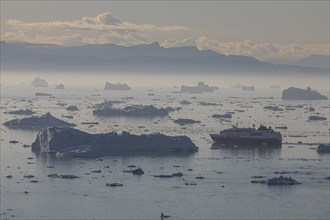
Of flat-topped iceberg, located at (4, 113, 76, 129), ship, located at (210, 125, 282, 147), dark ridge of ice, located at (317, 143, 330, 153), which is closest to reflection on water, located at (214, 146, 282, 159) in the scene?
ship, located at (210, 125, 282, 147)

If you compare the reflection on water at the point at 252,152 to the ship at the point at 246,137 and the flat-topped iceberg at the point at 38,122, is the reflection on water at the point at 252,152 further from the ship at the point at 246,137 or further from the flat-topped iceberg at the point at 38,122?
the flat-topped iceberg at the point at 38,122

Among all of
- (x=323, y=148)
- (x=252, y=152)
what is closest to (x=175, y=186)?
(x=252, y=152)

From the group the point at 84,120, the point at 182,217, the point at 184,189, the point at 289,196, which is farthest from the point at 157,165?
the point at 84,120

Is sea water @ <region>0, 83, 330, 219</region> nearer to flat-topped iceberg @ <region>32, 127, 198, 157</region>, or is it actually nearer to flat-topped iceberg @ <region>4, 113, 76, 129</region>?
flat-topped iceberg @ <region>32, 127, 198, 157</region>

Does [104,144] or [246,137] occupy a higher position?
[246,137]

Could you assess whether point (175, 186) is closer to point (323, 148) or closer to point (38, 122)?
point (323, 148)

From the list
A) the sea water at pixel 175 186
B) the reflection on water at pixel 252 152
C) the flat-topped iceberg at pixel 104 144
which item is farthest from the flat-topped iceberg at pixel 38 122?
the reflection on water at pixel 252 152

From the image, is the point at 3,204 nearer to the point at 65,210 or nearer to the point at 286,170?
the point at 65,210
